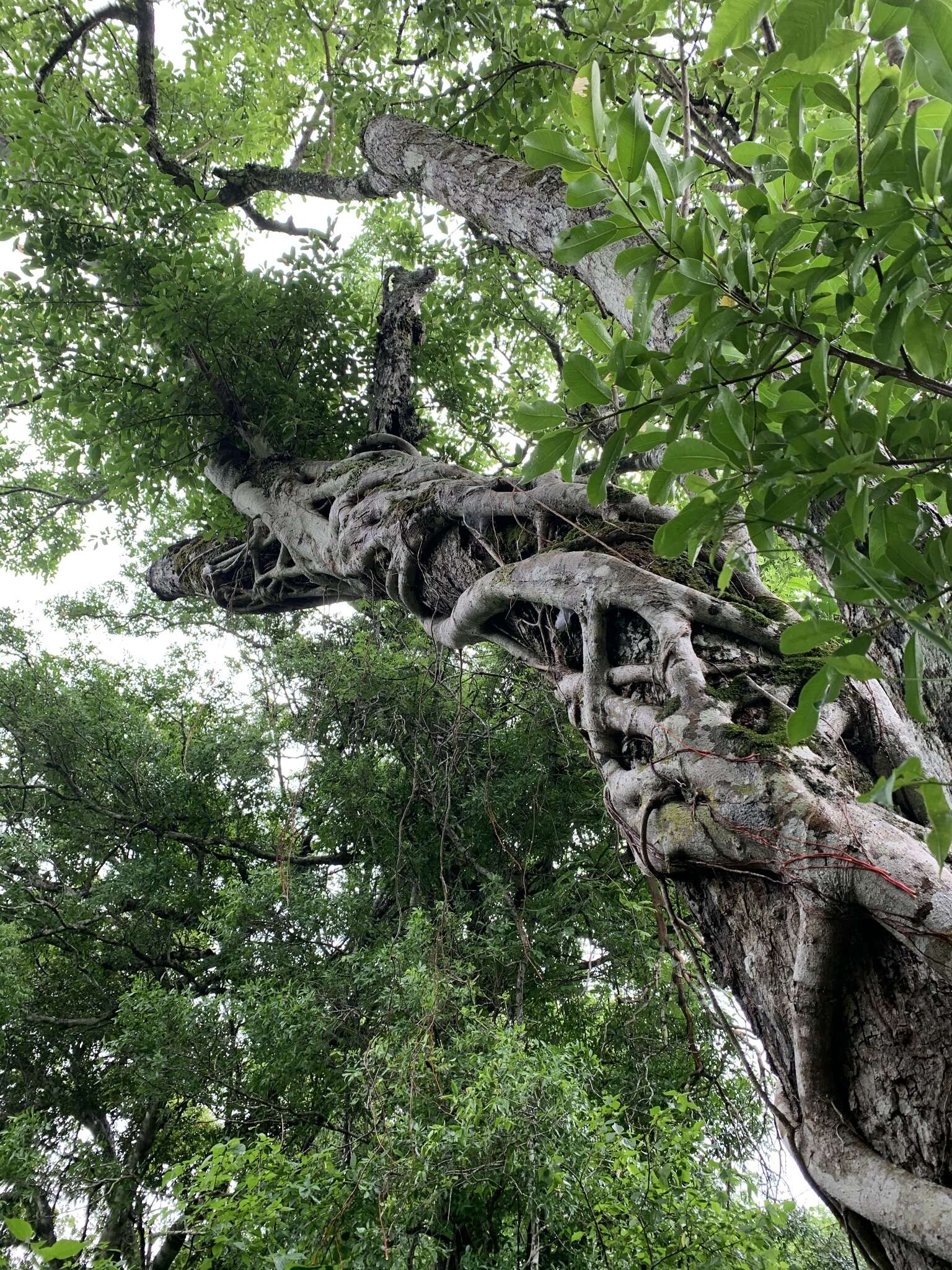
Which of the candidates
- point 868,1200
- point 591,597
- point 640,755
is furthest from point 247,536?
point 868,1200

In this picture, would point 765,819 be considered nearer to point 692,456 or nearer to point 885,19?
point 692,456

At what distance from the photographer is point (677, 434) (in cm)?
101

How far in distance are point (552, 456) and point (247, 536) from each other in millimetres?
3797

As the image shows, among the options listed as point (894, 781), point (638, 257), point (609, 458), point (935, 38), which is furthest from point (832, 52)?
point (894, 781)

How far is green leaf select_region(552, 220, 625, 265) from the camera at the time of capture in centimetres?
95

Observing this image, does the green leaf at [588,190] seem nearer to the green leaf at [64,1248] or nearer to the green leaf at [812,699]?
the green leaf at [812,699]

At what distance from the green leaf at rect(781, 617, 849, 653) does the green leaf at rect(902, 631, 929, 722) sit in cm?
11

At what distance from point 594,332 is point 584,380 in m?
0.07

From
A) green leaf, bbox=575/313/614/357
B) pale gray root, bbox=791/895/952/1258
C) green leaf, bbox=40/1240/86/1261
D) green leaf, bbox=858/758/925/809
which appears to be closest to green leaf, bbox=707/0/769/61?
green leaf, bbox=575/313/614/357

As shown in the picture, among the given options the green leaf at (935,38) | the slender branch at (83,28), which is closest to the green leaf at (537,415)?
the green leaf at (935,38)

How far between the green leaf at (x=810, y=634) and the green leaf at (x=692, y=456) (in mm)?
248

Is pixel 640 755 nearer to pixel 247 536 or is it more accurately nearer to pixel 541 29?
pixel 247 536

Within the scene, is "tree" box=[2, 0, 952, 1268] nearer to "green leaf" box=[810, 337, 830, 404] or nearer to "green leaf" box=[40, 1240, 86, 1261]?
"green leaf" box=[810, 337, 830, 404]

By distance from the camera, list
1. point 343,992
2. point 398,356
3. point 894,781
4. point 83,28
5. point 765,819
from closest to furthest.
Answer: point 894,781, point 765,819, point 343,992, point 398,356, point 83,28
